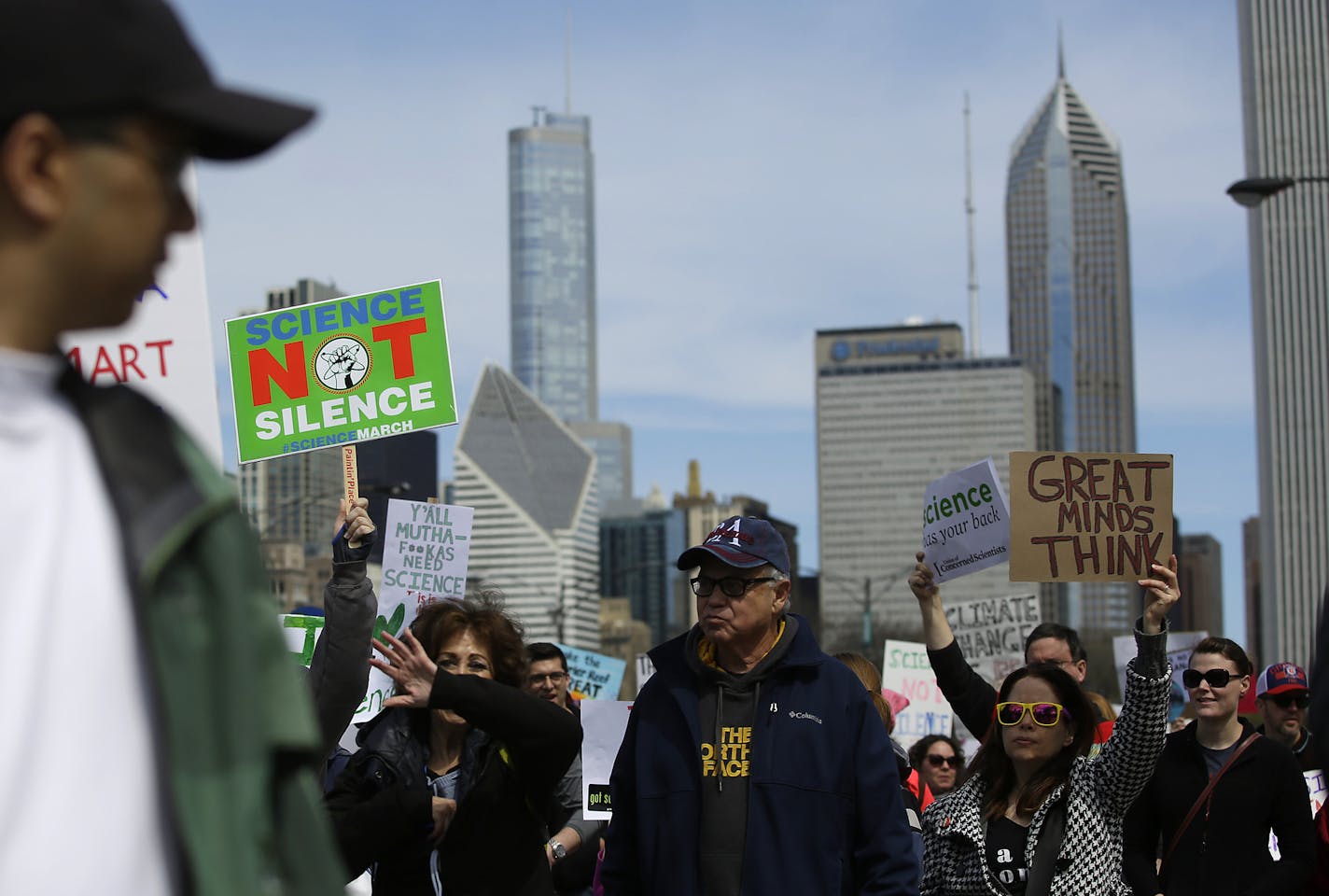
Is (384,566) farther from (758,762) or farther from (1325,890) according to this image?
(1325,890)

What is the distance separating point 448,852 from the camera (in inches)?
190

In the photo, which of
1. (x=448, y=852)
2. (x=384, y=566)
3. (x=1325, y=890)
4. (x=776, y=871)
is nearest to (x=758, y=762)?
(x=776, y=871)

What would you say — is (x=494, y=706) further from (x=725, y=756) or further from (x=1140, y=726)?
(x=1140, y=726)

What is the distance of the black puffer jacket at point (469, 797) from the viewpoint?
4574 millimetres

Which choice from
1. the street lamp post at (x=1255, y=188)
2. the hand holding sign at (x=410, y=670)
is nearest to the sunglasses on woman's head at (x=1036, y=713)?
the hand holding sign at (x=410, y=670)

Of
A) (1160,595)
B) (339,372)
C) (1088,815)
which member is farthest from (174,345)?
(1160,595)

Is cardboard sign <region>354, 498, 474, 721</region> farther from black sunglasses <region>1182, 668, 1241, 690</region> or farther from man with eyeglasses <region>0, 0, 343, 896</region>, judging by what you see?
man with eyeglasses <region>0, 0, 343, 896</region>

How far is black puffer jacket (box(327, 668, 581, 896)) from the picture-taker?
15.0ft

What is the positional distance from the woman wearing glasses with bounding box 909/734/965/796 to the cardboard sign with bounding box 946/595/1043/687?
3300 millimetres

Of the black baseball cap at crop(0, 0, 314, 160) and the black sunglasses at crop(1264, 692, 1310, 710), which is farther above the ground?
the black baseball cap at crop(0, 0, 314, 160)

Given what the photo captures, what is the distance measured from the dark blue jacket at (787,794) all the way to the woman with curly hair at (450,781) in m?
0.40

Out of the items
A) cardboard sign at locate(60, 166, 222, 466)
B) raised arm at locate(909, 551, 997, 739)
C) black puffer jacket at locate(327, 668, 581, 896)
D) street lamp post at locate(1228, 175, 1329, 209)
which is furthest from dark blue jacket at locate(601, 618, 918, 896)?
street lamp post at locate(1228, 175, 1329, 209)

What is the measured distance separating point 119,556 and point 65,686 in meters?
0.13

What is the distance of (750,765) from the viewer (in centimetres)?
507
